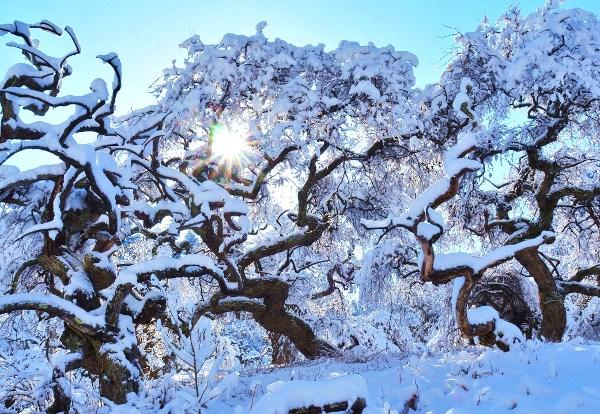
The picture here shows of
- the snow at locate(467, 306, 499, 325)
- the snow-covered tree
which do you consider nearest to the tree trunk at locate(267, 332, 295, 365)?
the snow-covered tree

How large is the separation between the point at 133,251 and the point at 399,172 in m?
7.83

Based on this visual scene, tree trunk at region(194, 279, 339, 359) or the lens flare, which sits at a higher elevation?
the lens flare

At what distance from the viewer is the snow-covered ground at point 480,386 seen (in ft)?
12.1

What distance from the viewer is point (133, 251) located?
13086mm

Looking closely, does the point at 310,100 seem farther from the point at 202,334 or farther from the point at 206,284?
the point at 206,284

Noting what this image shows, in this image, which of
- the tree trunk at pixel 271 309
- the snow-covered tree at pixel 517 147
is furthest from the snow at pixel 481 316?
the tree trunk at pixel 271 309

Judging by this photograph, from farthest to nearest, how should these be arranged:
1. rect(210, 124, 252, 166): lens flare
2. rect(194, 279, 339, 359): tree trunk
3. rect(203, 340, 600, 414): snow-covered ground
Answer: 1. rect(210, 124, 252, 166): lens flare
2. rect(194, 279, 339, 359): tree trunk
3. rect(203, 340, 600, 414): snow-covered ground

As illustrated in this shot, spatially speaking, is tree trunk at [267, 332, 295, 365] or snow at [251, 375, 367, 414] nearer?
snow at [251, 375, 367, 414]

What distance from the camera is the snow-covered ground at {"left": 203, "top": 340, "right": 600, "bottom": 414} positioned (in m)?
3.68

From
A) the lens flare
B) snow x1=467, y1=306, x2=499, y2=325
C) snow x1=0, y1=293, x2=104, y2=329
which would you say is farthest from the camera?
the lens flare

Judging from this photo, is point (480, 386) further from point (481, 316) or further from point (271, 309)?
point (271, 309)

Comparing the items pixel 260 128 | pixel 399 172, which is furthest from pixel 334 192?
pixel 260 128

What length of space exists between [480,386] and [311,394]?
5.72 feet

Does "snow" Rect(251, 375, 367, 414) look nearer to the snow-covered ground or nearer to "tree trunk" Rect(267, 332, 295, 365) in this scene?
the snow-covered ground
